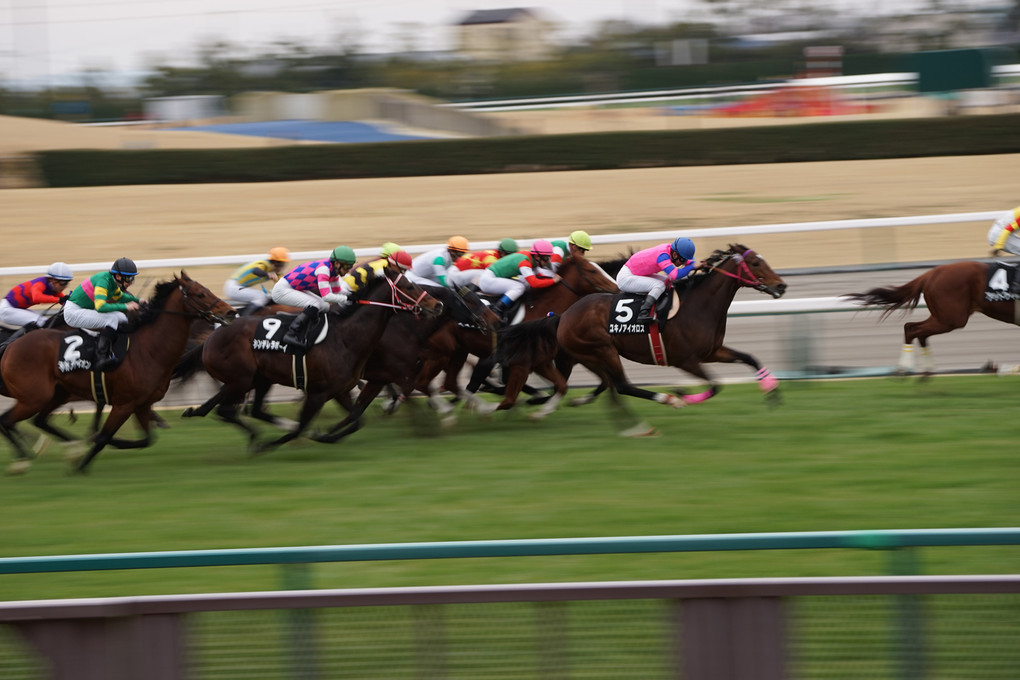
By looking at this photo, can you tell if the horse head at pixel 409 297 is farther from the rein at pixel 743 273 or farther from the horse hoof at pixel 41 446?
the horse hoof at pixel 41 446

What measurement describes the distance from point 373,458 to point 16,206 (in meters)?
16.2

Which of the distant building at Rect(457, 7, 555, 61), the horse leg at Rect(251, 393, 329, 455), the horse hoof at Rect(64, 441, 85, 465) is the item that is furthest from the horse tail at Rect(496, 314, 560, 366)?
the distant building at Rect(457, 7, 555, 61)

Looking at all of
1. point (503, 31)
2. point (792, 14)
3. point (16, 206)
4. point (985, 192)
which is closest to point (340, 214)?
point (16, 206)

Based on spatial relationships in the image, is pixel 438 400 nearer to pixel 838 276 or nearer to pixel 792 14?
pixel 838 276

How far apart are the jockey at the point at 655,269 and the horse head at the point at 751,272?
0.76 feet

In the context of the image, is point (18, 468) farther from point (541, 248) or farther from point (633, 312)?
point (633, 312)

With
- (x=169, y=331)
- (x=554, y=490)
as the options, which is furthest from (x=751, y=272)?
(x=169, y=331)

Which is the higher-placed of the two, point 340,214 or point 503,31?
point 503,31

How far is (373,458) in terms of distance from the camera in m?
7.26

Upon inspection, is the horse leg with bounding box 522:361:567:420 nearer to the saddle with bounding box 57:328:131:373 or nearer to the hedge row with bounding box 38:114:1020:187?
the saddle with bounding box 57:328:131:373

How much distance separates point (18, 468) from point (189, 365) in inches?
51.5

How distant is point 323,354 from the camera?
734 cm

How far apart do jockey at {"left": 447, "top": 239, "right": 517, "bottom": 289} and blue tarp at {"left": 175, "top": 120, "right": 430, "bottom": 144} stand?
1833 centimetres

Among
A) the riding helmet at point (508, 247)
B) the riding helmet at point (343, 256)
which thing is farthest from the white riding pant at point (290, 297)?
the riding helmet at point (508, 247)
